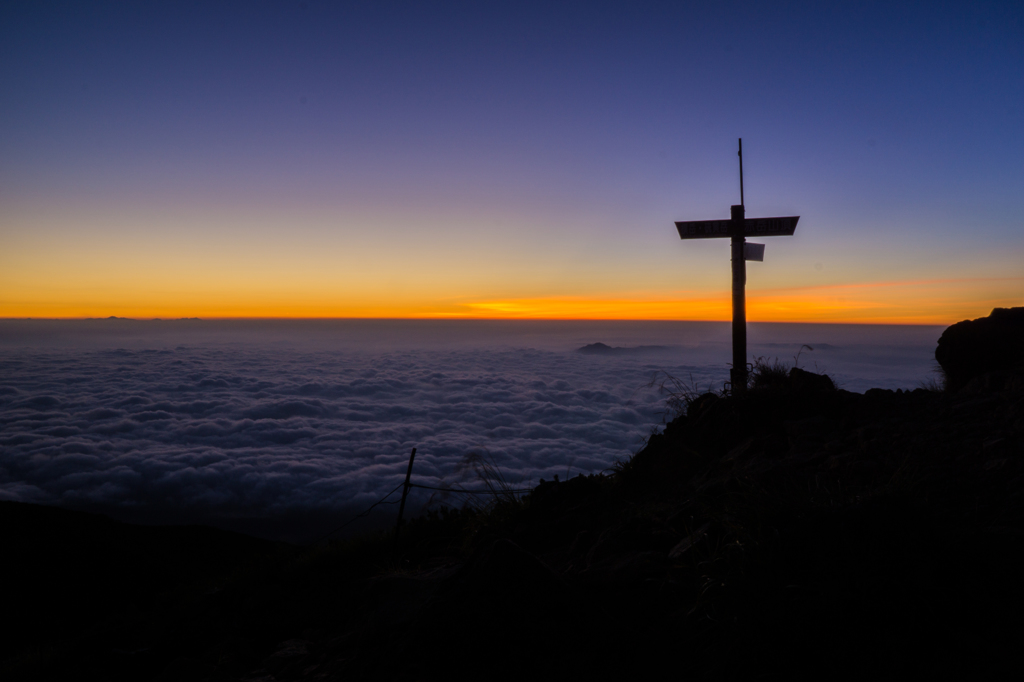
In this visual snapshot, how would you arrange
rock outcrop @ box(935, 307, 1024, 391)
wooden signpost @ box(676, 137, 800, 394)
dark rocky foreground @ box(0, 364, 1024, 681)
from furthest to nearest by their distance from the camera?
wooden signpost @ box(676, 137, 800, 394) < rock outcrop @ box(935, 307, 1024, 391) < dark rocky foreground @ box(0, 364, 1024, 681)

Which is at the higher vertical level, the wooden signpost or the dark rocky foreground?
the wooden signpost

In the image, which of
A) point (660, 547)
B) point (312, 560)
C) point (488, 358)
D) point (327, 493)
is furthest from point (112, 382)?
point (660, 547)

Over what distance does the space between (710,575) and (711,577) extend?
79 mm

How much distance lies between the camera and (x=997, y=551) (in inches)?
97.0

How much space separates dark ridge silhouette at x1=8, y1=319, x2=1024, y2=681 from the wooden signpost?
0.88 meters

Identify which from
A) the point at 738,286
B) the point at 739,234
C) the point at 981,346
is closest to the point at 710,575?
the point at 738,286

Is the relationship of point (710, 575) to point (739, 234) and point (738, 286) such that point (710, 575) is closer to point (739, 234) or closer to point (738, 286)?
point (738, 286)

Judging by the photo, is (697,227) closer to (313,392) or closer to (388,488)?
(388,488)

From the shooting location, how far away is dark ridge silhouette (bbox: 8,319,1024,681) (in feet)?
7.45

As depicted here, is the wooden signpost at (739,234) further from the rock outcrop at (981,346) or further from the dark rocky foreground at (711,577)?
the rock outcrop at (981,346)

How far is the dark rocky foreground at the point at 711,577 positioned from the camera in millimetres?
2270

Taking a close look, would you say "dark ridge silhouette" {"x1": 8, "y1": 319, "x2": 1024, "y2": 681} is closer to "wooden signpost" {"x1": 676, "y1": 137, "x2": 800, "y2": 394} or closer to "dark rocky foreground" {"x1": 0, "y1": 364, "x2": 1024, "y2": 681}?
"dark rocky foreground" {"x1": 0, "y1": 364, "x2": 1024, "y2": 681}

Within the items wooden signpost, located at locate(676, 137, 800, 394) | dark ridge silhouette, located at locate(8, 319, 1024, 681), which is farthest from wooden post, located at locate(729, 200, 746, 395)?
dark ridge silhouette, located at locate(8, 319, 1024, 681)

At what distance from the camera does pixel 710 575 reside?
2.76 m
